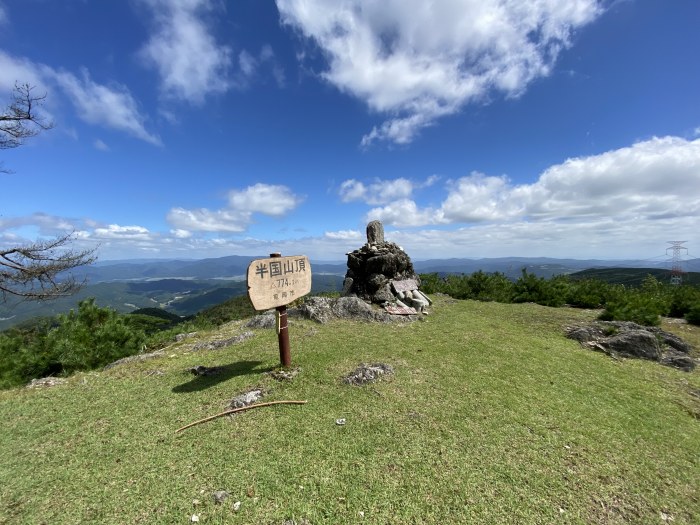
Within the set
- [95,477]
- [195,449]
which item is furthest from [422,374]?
[95,477]

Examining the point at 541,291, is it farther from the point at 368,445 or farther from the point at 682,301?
the point at 368,445

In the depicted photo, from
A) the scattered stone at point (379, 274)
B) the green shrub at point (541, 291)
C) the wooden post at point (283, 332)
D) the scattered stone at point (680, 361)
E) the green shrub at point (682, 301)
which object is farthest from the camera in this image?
the green shrub at point (541, 291)

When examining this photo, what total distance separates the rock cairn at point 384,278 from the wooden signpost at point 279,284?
677 cm

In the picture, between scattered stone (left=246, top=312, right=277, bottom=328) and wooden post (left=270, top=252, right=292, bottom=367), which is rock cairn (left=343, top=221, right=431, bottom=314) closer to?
scattered stone (left=246, top=312, right=277, bottom=328)

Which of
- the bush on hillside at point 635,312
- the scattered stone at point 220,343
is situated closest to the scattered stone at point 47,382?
the scattered stone at point 220,343

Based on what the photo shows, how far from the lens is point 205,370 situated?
7.82 meters

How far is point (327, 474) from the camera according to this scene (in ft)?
13.5

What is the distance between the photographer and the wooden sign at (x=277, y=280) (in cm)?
673

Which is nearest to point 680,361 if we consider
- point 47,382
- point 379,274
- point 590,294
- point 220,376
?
point 590,294

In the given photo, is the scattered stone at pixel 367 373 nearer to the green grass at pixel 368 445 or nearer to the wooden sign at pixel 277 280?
the green grass at pixel 368 445

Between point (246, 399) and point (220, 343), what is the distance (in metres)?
4.65

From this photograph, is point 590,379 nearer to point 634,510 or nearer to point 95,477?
point 634,510

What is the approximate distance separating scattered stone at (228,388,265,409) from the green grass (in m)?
0.28

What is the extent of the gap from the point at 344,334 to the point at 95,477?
710 cm
